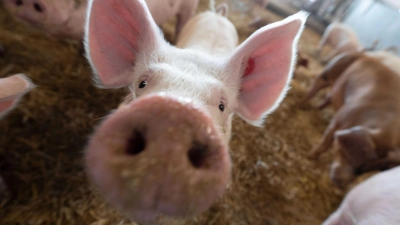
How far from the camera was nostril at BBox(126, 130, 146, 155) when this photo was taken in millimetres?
667

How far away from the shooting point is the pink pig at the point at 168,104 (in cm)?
63

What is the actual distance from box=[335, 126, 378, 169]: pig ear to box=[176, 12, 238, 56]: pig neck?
48.4 inches

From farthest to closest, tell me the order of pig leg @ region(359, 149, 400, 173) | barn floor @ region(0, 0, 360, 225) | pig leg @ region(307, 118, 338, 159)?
pig leg @ region(307, 118, 338, 159)
pig leg @ region(359, 149, 400, 173)
barn floor @ region(0, 0, 360, 225)

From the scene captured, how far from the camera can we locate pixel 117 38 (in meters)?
1.31

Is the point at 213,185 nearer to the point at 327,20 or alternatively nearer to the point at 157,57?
the point at 157,57

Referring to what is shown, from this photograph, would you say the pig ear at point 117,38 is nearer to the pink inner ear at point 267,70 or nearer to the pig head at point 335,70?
the pink inner ear at point 267,70

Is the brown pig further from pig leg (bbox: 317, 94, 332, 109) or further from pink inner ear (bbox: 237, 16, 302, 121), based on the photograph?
pink inner ear (bbox: 237, 16, 302, 121)

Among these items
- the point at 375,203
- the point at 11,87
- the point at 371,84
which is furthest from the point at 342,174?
the point at 11,87

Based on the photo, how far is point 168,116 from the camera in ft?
2.17

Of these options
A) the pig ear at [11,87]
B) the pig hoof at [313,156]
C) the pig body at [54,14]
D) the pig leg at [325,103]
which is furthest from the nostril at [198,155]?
the pig leg at [325,103]

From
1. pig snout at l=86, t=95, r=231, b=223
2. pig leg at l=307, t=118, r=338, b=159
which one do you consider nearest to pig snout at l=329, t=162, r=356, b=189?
pig leg at l=307, t=118, r=338, b=159

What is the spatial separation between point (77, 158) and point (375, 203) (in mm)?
1963

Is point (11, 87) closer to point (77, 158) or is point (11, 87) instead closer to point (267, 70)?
A: point (77, 158)

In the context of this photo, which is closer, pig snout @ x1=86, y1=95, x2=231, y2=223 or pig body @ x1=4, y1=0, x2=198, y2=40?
pig snout @ x1=86, y1=95, x2=231, y2=223
